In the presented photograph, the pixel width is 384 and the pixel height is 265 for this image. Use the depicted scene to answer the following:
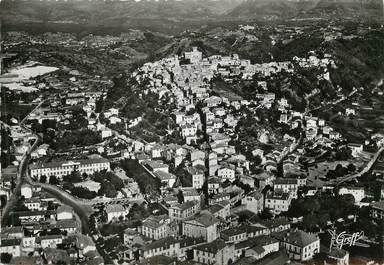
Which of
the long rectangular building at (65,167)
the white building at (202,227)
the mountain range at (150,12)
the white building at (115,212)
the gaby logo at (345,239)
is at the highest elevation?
the mountain range at (150,12)

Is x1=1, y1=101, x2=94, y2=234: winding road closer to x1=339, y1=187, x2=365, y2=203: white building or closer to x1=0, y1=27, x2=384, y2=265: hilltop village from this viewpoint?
x1=0, y1=27, x2=384, y2=265: hilltop village

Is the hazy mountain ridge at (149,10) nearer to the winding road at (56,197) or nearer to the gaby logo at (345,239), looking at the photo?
the winding road at (56,197)

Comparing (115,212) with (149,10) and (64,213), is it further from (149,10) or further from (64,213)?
(149,10)

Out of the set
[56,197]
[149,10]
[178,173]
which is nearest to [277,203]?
[178,173]

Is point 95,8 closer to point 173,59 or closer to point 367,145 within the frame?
point 173,59

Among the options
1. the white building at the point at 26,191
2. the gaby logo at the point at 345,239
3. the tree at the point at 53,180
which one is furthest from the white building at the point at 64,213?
the gaby logo at the point at 345,239

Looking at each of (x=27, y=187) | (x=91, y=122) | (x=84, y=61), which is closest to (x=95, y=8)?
(x=84, y=61)
